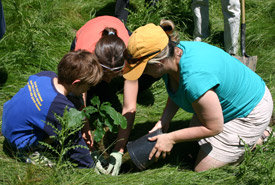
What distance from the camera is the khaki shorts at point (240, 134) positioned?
2322 mm

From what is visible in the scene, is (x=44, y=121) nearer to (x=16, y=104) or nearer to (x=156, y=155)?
(x=16, y=104)

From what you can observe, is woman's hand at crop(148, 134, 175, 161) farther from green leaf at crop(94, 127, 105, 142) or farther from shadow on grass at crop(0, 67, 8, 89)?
shadow on grass at crop(0, 67, 8, 89)

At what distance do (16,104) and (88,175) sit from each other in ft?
2.21

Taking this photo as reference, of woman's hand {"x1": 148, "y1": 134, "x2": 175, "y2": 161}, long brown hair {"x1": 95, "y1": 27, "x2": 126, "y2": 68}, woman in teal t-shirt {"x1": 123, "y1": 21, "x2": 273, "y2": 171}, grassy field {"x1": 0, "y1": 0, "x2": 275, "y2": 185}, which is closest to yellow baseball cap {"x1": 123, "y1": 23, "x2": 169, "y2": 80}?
woman in teal t-shirt {"x1": 123, "y1": 21, "x2": 273, "y2": 171}

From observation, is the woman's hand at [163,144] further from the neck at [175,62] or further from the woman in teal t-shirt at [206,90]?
the neck at [175,62]

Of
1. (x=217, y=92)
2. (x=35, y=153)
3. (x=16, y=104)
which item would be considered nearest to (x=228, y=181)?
(x=217, y=92)

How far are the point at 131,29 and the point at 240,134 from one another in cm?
201

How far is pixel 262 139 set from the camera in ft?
8.52

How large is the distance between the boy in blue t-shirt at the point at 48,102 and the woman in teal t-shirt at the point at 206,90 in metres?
0.29

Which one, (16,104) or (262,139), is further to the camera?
(262,139)

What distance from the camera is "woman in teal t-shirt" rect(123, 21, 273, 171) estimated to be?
1924 mm

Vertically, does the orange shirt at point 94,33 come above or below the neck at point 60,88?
above

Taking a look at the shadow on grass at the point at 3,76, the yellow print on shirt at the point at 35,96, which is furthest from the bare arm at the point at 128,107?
the shadow on grass at the point at 3,76

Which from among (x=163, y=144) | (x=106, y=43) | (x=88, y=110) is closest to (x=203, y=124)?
(x=163, y=144)
